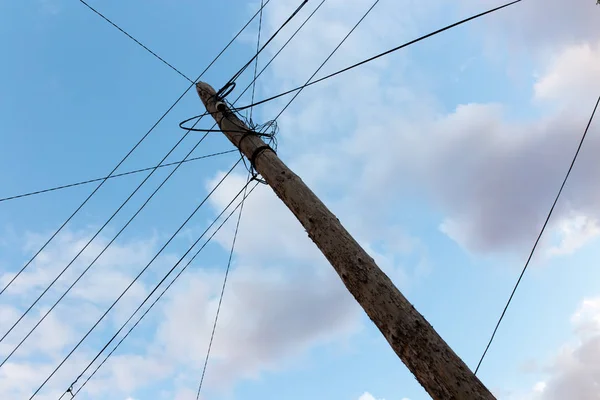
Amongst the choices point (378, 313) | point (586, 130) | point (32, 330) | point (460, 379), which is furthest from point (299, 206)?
point (32, 330)

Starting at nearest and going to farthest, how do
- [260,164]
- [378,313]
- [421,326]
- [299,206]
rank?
[421,326], [378,313], [299,206], [260,164]

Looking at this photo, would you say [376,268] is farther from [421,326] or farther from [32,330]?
[32,330]

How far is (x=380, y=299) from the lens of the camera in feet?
11.6

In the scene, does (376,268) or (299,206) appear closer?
(376,268)

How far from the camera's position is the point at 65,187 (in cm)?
750

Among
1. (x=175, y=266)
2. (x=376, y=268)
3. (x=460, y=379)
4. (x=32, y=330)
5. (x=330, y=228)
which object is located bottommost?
(x=460, y=379)

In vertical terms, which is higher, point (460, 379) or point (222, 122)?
point (222, 122)

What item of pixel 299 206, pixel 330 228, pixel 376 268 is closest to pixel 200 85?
pixel 299 206

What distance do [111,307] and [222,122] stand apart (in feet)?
11.9

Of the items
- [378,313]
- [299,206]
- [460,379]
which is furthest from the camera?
[299,206]

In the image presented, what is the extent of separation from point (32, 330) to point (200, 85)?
15.5ft

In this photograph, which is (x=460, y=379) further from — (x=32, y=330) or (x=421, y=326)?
(x=32, y=330)

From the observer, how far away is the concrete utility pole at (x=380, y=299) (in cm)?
296

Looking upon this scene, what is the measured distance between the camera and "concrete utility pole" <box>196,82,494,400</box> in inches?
116
